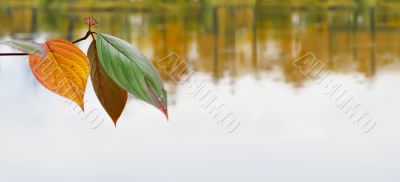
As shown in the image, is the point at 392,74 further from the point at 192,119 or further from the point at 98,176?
the point at 98,176

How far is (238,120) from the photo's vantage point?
1233 centimetres

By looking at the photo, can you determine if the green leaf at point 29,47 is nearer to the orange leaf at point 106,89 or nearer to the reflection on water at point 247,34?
the orange leaf at point 106,89

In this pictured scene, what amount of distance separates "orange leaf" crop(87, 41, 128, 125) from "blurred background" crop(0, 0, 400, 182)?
389 centimetres

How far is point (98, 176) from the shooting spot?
35.0 ft

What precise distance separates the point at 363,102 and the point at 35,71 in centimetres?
1233

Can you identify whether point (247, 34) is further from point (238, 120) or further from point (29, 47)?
point (29, 47)

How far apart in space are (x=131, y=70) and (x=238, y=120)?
12.1m

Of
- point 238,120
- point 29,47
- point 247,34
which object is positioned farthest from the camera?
point 247,34

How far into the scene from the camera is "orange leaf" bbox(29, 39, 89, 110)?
7.9 inches
